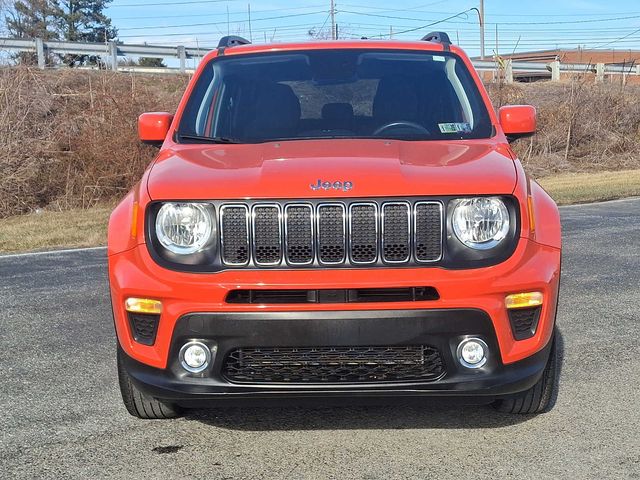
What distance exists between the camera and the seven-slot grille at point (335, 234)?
3412 mm

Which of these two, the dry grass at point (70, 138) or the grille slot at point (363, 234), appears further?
the dry grass at point (70, 138)

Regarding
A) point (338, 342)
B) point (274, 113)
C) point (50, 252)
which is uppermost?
point (274, 113)

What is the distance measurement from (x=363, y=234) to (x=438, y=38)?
2.43 meters

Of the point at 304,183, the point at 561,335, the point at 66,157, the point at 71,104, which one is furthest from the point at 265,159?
the point at 71,104

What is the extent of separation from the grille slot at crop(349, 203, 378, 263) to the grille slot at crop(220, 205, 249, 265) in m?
0.45

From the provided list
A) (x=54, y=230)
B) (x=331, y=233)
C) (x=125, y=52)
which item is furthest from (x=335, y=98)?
(x=125, y=52)

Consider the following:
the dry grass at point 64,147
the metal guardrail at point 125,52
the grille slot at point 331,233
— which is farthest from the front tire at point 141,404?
the metal guardrail at point 125,52

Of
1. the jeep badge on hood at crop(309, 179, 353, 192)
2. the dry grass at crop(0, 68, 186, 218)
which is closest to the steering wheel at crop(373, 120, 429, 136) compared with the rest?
the jeep badge on hood at crop(309, 179, 353, 192)

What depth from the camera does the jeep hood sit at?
342cm

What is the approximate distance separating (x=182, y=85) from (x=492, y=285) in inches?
814

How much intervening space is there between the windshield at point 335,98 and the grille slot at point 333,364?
54.9 inches

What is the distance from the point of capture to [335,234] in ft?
11.2

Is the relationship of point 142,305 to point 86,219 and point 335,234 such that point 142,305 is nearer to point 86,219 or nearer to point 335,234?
point 335,234

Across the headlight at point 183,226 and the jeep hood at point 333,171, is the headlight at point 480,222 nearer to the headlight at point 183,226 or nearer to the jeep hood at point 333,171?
the jeep hood at point 333,171
